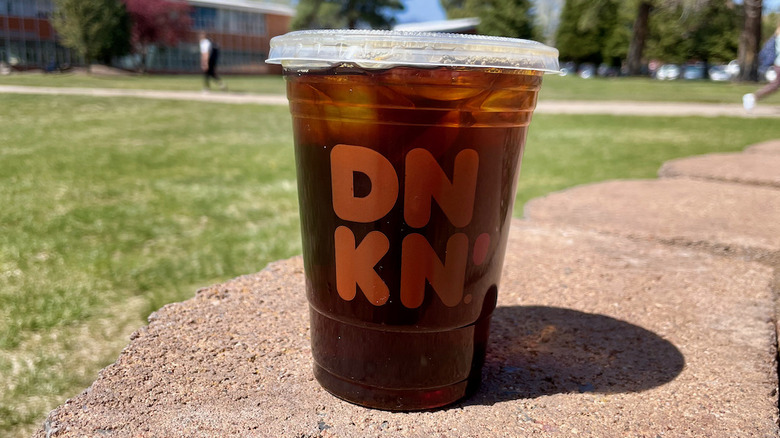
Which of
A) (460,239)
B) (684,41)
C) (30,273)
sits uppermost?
(684,41)

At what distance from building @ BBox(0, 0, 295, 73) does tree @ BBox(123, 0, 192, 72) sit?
1.55 meters

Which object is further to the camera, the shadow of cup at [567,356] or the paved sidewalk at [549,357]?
the shadow of cup at [567,356]

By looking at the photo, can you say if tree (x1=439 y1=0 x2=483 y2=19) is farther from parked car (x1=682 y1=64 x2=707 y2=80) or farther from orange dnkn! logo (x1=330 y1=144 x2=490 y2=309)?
orange dnkn! logo (x1=330 y1=144 x2=490 y2=309)

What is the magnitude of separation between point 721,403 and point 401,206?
3.37ft

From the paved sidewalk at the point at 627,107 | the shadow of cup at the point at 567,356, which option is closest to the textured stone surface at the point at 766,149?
the shadow of cup at the point at 567,356

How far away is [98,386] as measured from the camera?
5.02 feet

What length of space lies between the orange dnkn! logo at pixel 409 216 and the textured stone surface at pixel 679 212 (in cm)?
192

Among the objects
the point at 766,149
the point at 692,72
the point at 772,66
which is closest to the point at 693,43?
the point at 692,72

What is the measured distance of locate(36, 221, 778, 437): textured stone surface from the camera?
1.42 meters

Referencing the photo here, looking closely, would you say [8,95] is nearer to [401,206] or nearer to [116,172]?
[116,172]

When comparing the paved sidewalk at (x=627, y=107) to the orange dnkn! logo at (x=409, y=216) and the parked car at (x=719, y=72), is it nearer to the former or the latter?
the orange dnkn! logo at (x=409, y=216)

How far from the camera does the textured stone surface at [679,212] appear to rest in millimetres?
2850

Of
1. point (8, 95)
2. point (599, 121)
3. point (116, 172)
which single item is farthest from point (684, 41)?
point (116, 172)

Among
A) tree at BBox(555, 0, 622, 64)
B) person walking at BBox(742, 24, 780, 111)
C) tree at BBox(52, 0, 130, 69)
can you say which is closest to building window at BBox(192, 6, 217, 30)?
tree at BBox(52, 0, 130, 69)
